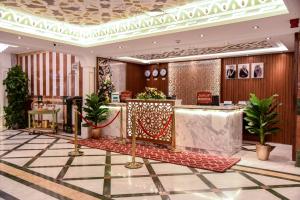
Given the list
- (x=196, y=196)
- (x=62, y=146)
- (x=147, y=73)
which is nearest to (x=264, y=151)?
(x=196, y=196)

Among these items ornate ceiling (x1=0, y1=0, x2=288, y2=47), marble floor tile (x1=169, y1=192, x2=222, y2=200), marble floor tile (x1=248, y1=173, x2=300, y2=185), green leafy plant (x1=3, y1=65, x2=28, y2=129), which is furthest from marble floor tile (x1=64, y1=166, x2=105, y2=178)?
green leafy plant (x1=3, y1=65, x2=28, y2=129)

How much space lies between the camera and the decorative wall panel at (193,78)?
Answer: 9.14m

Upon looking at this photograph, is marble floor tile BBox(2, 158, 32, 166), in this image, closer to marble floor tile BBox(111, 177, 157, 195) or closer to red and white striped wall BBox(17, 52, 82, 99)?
marble floor tile BBox(111, 177, 157, 195)

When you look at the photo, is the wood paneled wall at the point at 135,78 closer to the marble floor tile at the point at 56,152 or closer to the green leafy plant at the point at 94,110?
the green leafy plant at the point at 94,110

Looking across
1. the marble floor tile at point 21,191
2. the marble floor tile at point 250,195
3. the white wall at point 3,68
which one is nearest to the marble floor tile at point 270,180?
the marble floor tile at point 250,195

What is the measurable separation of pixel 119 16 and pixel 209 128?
11.5 feet

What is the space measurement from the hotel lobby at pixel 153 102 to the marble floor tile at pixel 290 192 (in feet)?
0.11

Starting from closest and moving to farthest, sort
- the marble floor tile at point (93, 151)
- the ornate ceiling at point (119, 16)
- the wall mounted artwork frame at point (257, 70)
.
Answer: the ornate ceiling at point (119, 16)
the marble floor tile at point (93, 151)
the wall mounted artwork frame at point (257, 70)

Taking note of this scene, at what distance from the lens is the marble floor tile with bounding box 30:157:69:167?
505 cm

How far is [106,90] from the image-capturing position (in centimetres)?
908

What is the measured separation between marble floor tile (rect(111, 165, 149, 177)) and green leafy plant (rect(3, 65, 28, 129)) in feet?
21.6

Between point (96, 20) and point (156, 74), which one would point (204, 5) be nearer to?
point (96, 20)

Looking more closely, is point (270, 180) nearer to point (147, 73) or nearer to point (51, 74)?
point (147, 73)

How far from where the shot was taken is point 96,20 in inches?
250
